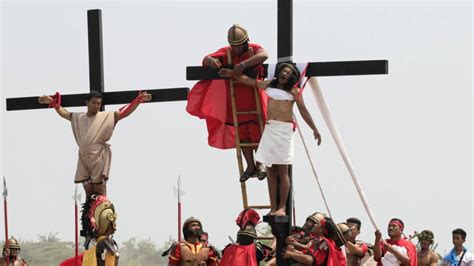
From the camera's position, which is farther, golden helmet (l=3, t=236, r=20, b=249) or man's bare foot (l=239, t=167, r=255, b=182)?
golden helmet (l=3, t=236, r=20, b=249)

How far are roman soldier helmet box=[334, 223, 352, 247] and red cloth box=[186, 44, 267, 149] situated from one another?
1259 millimetres

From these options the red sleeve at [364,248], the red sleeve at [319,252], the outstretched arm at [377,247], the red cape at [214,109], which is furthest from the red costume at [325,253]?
the red cape at [214,109]

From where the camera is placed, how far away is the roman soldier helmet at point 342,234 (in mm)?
16766

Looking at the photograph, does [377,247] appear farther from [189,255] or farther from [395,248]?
[189,255]

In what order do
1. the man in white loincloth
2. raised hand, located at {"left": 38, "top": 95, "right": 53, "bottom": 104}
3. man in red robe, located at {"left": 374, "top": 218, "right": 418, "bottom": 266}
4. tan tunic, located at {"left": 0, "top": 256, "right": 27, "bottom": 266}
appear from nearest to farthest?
the man in white loincloth, man in red robe, located at {"left": 374, "top": 218, "right": 418, "bottom": 266}, raised hand, located at {"left": 38, "top": 95, "right": 53, "bottom": 104}, tan tunic, located at {"left": 0, "top": 256, "right": 27, "bottom": 266}

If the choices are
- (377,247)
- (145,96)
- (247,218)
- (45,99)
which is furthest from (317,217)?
(45,99)

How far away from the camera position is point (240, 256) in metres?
16.7

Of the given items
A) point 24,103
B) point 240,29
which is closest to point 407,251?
point 240,29

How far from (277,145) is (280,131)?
14 cm

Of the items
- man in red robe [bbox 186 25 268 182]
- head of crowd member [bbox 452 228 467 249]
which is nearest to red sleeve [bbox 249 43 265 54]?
man in red robe [bbox 186 25 268 182]

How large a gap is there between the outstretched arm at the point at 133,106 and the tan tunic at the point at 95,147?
6 centimetres

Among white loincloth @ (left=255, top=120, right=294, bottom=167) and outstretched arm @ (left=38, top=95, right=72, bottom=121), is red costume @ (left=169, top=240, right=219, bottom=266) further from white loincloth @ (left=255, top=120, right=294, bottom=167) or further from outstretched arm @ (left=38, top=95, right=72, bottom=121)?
outstretched arm @ (left=38, top=95, right=72, bottom=121)

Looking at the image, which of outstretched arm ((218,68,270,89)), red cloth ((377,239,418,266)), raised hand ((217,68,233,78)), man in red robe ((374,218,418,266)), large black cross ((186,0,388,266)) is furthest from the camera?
red cloth ((377,239,418,266))

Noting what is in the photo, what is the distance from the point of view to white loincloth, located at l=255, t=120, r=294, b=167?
1614 cm
